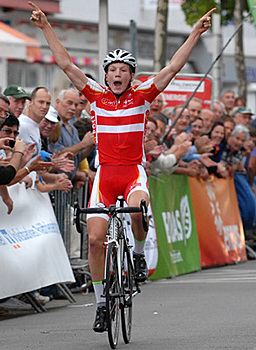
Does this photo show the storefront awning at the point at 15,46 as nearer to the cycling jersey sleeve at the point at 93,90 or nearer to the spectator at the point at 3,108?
the spectator at the point at 3,108

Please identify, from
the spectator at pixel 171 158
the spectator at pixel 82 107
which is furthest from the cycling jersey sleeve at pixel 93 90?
the spectator at pixel 171 158

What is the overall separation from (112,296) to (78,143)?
488 centimetres

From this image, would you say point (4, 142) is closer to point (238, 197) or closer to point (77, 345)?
point (77, 345)

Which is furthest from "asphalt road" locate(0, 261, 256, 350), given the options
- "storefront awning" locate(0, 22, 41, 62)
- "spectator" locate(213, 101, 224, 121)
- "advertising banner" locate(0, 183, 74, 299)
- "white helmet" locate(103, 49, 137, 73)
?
"storefront awning" locate(0, 22, 41, 62)

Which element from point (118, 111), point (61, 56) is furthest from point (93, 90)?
point (61, 56)

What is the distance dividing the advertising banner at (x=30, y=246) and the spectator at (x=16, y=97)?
1052 mm

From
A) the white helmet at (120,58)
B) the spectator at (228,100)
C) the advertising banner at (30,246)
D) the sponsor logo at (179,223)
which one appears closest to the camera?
the white helmet at (120,58)

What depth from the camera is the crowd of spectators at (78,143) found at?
10.8 meters

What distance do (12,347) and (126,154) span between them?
192 centimetres

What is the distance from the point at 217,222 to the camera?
1731cm

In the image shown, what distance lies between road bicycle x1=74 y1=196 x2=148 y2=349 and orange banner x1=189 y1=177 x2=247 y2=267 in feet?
25.2

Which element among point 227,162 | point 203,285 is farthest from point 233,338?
point 227,162

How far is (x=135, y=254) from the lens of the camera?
9.61 metres

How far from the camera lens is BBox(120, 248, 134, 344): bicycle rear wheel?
8.66m
